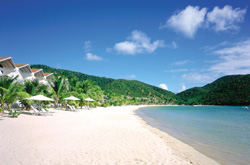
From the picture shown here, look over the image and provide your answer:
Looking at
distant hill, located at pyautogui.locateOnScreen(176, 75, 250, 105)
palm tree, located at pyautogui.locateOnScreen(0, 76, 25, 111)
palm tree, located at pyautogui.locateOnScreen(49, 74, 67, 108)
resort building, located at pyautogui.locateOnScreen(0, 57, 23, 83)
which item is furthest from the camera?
distant hill, located at pyautogui.locateOnScreen(176, 75, 250, 105)

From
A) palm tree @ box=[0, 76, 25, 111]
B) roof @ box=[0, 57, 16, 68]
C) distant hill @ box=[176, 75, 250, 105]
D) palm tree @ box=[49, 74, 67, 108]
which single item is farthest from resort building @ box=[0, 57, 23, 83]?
distant hill @ box=[176, 75, 250, 105]

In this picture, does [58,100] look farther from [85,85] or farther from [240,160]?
[240,160]

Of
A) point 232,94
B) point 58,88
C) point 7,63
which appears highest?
point 232,94

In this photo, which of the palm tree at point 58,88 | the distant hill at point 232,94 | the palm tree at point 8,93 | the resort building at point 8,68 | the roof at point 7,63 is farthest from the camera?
the distant hill at point 232,94

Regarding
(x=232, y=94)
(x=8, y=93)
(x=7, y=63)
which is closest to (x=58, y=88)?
(x=7, y=63)

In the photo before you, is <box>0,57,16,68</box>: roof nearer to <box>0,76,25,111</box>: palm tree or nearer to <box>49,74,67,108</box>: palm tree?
<box>49,74,67,108</box>: palm tree

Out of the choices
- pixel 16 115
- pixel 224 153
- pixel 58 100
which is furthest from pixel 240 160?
pixel 58 100

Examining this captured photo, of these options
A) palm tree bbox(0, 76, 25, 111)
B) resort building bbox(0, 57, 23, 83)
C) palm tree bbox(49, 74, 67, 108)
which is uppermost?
resort building bbox(0, 57, 23, 83)

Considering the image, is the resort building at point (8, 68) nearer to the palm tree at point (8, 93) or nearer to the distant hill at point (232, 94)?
the palm tree at point (8, 93)

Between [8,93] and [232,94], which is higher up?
[232,94]

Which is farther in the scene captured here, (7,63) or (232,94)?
(232,94)

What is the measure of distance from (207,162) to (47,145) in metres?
5.31

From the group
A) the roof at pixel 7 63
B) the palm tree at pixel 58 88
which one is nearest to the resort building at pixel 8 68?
the roof at pixel 7 63

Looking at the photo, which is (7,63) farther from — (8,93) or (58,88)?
(8,93)
